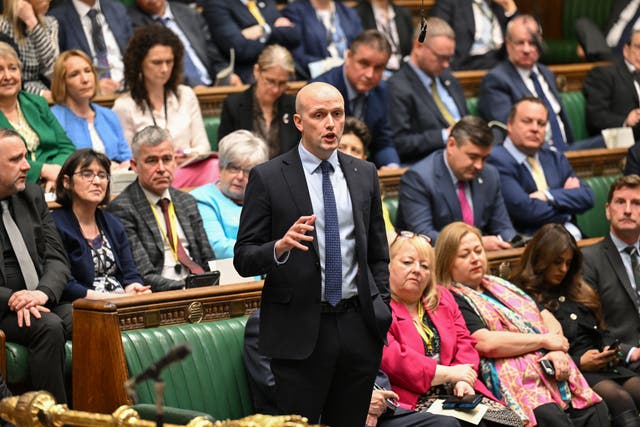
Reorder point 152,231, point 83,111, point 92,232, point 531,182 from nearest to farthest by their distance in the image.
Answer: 1. point 92,232
2. point 152,231
3. point 83,111
4. point 531,182

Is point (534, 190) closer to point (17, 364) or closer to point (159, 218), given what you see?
point (159, 218)

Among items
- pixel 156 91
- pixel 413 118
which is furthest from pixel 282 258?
pixel 413 118

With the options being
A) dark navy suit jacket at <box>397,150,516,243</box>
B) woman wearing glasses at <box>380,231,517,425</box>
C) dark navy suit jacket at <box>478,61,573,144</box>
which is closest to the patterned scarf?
woman wearing glasses at <box>380,231,517,425</box>

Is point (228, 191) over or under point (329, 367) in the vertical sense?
over

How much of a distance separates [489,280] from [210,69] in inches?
93.4

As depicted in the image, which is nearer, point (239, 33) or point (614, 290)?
point (614, 290)

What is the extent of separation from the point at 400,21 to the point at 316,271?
3.92 meters

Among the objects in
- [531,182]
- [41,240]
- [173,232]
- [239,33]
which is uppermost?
[239,33]

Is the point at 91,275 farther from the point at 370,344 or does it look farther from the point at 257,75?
the point at 257,75

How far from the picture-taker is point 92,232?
398 cm

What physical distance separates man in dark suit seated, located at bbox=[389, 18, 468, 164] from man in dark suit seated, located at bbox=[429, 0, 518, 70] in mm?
882

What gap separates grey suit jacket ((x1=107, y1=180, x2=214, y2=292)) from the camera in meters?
4.11

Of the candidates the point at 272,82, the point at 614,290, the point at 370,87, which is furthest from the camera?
the point at 370,87

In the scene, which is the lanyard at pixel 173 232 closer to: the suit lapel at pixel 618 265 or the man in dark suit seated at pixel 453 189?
the man in dark suit seated at pixel 453 189
